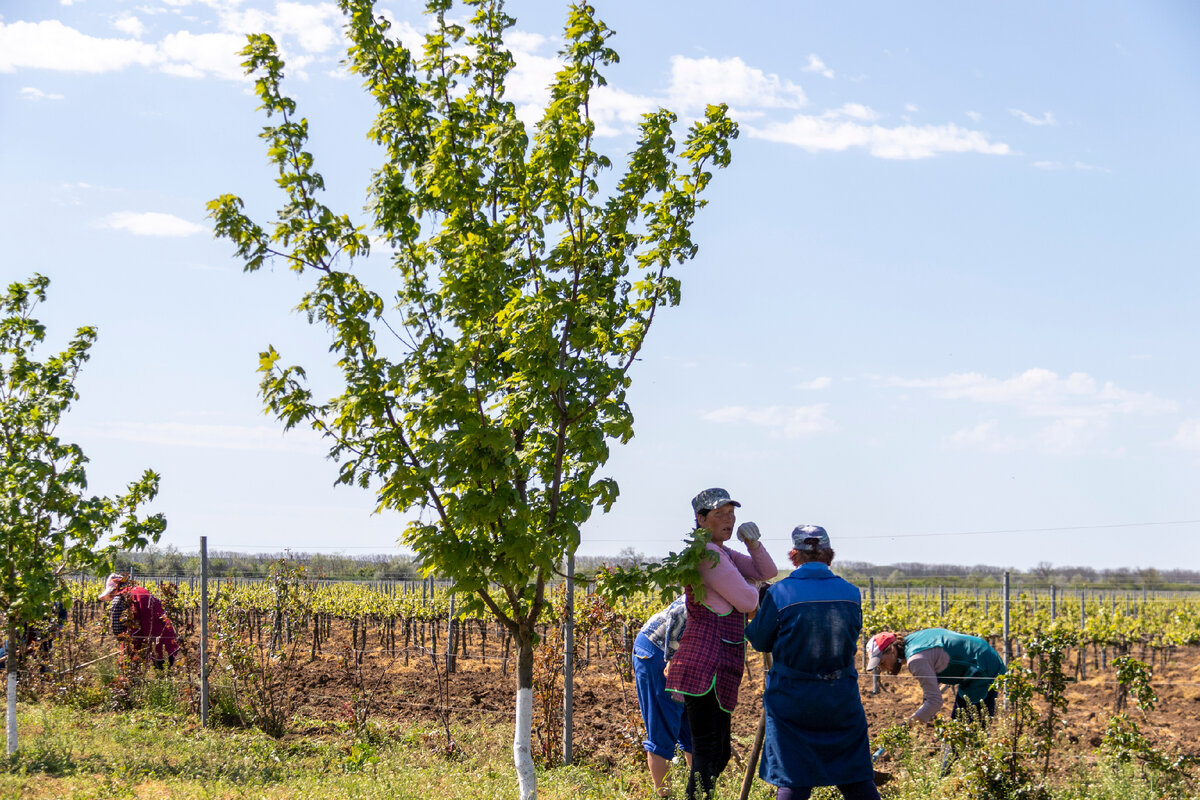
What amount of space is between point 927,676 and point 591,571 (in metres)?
2.78

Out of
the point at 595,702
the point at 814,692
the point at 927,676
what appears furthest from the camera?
the point at 595,702

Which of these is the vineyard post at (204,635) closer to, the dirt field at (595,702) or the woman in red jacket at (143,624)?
the dirt field at (595,702)

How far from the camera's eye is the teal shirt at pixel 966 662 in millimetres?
6332

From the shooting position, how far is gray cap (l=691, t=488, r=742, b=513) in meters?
4.44

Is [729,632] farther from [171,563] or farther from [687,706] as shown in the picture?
[171,563]

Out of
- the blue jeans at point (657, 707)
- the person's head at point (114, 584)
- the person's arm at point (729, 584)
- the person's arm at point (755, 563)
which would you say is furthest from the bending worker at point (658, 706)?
the person's head at point (114, 584)

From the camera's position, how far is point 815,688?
400 centimetres

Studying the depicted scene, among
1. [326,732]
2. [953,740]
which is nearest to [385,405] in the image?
[953,740]

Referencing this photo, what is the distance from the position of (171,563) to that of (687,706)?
18117 mm

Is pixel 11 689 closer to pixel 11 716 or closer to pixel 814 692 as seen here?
pixel 11 716

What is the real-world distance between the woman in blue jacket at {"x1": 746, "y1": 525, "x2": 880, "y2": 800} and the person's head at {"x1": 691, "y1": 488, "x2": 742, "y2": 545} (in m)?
0.46

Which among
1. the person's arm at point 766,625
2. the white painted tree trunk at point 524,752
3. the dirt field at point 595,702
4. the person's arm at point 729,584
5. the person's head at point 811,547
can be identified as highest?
Answer: the person's head at point 811,547

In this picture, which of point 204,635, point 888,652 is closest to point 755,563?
point 888,652

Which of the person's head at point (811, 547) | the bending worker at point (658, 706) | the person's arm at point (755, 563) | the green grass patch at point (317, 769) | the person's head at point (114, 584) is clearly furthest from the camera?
the person's head at point (114, 584)
